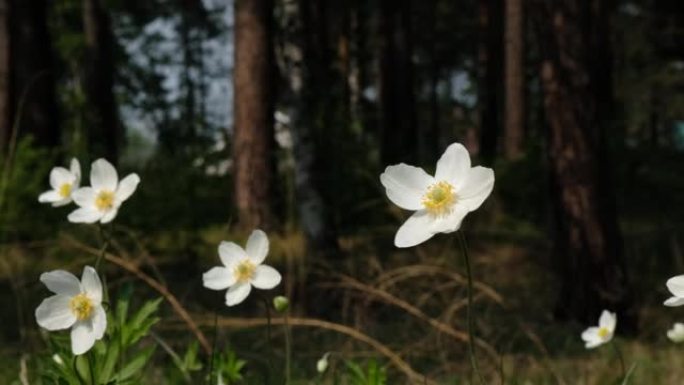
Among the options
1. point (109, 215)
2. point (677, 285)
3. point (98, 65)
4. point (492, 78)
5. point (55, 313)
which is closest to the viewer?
point (677, 285)

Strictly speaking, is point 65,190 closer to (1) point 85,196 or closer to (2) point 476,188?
(1) point 85,196

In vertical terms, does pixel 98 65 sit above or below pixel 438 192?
below

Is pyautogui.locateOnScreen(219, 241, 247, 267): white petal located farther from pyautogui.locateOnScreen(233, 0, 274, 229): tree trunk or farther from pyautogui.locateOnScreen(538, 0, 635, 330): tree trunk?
pyautogui.locateOnScreen(233, 0, 274, 229): tree trunk

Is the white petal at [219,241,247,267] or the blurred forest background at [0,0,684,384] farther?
the blurred forest background at [0,0,684,384]

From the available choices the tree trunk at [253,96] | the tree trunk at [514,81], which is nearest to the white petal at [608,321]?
the tree trunk at [253,96]

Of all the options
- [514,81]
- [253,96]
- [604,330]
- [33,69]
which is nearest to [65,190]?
[604,330]

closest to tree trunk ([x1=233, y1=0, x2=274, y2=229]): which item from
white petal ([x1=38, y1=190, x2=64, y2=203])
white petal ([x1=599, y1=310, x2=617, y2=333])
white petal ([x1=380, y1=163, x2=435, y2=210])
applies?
white petal ([x1=38, y1=190, x2=64, y2=203])

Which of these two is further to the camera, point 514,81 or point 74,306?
point 514,81
